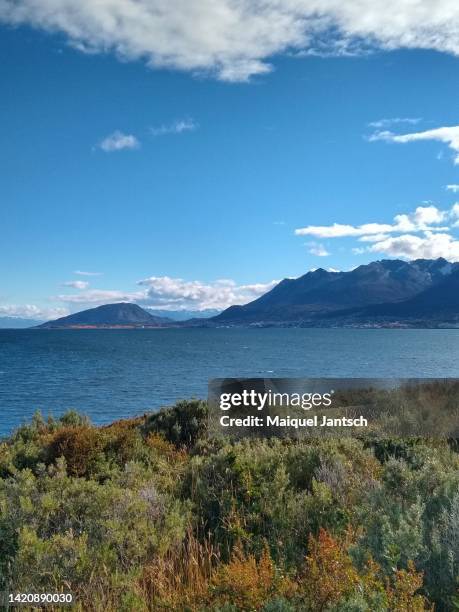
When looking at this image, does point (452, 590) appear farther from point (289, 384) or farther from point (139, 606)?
point (289, 384)

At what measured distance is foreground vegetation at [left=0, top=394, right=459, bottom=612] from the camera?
14.0 ft

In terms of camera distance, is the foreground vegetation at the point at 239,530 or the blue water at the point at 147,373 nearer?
the foreground vegetation at the point at 239,530

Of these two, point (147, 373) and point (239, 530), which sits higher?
point (239, 530)

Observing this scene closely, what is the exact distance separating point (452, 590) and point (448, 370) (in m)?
100

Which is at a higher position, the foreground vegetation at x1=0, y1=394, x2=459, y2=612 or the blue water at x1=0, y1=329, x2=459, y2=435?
the foreground vegetation at x1=0, y1=394, x2=459, y2=612

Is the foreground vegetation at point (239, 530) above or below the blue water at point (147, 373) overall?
above

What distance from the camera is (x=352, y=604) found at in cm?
350

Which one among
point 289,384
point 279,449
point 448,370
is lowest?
point 448,370

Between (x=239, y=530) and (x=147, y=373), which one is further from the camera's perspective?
(x=147, y=373)

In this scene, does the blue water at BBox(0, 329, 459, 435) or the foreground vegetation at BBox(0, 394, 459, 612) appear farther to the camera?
the blue water at BBox(0, 329, 459, 435)

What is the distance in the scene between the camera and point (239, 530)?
653cm

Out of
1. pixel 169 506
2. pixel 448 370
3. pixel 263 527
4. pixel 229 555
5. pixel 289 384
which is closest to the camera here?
pixel 229 555

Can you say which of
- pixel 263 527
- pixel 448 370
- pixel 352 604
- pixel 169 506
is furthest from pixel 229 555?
pixel 448 370

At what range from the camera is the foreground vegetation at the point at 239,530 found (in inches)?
168
